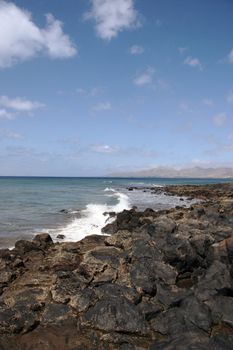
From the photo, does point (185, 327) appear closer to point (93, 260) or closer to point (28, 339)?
point (28, 339)

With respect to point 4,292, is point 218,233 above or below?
above

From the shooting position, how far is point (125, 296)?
447 inches

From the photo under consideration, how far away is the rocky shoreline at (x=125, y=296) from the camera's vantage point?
9695 mm

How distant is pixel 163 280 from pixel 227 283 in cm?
218

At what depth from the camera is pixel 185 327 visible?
32.2 feet

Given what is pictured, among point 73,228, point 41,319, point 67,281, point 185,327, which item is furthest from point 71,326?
point 73,228

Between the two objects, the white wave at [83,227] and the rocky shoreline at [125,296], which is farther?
the white wave at [83,227]

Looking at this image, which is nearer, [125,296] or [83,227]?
[125,296]

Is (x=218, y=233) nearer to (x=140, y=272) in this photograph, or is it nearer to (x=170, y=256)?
(x=170, y=256)

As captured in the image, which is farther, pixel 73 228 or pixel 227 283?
pixel 73 228

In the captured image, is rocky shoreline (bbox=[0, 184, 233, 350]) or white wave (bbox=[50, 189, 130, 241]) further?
white wave (bbox=[50, 189, 130, 241])

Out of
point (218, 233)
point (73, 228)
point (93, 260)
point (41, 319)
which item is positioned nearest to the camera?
point (41, 319)

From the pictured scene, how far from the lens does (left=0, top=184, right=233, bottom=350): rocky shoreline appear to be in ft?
31.8

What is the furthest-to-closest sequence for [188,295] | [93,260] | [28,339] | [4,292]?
[93,260], [4,292], [188,295], [28,339]
